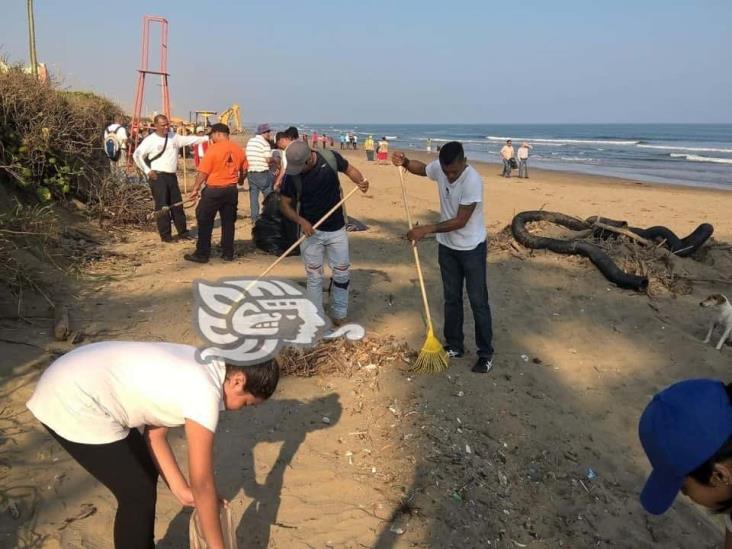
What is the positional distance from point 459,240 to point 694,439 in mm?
3247

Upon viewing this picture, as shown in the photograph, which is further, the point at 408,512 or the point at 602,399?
the point at 602,399

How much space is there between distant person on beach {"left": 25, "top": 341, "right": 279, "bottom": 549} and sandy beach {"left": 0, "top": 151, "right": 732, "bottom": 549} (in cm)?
96

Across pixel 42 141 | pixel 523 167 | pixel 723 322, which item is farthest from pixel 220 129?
pixel 523 167

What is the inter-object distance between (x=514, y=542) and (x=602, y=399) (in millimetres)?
1890

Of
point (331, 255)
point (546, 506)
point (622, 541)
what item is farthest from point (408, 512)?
point (331, 255)

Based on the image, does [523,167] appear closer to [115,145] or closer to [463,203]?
[115,145]

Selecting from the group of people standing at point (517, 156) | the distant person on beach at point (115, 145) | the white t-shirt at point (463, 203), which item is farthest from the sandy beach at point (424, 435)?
the group of people standing at point (517, 156)

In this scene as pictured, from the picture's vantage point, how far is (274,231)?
26.0 feet

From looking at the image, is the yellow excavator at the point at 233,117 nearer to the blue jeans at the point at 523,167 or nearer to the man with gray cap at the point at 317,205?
the blue jeans at the point at 523,167

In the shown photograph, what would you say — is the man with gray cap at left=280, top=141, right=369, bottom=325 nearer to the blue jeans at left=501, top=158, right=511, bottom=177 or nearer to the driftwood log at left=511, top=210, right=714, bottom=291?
the driftwood log at left=511, top=210, right=714, bottom=291

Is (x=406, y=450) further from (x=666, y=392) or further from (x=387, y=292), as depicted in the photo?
(x=387, y=292)

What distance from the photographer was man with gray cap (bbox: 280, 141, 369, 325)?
5.02 meters

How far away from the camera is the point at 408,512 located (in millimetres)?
3131

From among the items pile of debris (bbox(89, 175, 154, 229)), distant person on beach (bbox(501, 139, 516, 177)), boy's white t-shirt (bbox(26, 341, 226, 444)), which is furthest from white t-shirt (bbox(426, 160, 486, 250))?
distant person on beach (bbox(501, 139, 516, 177))
